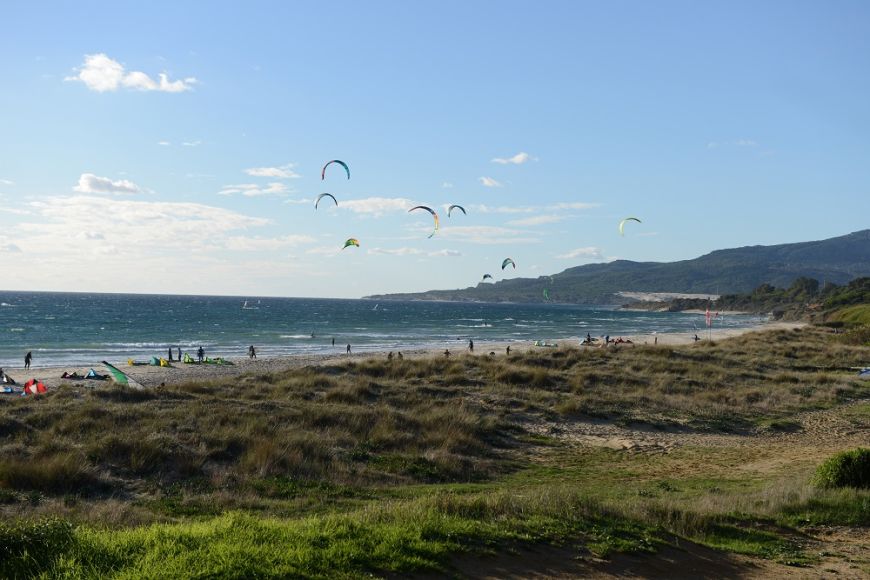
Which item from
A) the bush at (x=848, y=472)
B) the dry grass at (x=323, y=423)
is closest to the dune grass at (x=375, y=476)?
the dry grass at (x=323, y=423)

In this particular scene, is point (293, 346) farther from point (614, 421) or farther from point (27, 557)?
point (27, 557)

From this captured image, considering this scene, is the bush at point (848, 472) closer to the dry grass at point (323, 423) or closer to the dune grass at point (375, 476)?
the dune grass at point (375, 476)

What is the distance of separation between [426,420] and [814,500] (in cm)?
1122

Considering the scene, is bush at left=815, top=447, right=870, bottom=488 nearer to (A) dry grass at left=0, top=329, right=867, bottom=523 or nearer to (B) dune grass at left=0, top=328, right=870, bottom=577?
(B) dune grass at left=0, top=328, right=870, bottom=577

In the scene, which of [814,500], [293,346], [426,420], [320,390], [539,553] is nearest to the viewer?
[539,553]

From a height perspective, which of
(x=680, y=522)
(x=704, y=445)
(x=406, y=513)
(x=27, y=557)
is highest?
(x=27, y=557)

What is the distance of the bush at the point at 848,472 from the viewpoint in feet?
40.2

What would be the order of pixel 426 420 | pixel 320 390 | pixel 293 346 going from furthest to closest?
pixel 293 346, pixel 320 390, pixel 426 420

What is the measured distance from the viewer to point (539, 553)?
26.2 feet

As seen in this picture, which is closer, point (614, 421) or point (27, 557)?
point (27, 557)

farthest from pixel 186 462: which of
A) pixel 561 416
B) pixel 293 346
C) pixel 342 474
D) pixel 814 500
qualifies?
pixel 293 346

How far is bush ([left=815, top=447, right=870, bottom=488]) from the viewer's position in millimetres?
12266

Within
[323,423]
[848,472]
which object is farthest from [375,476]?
[848,472]

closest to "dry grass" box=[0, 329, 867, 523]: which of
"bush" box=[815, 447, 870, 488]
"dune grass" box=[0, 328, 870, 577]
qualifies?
"dune grass" box=[0, 328, 870, 577]
